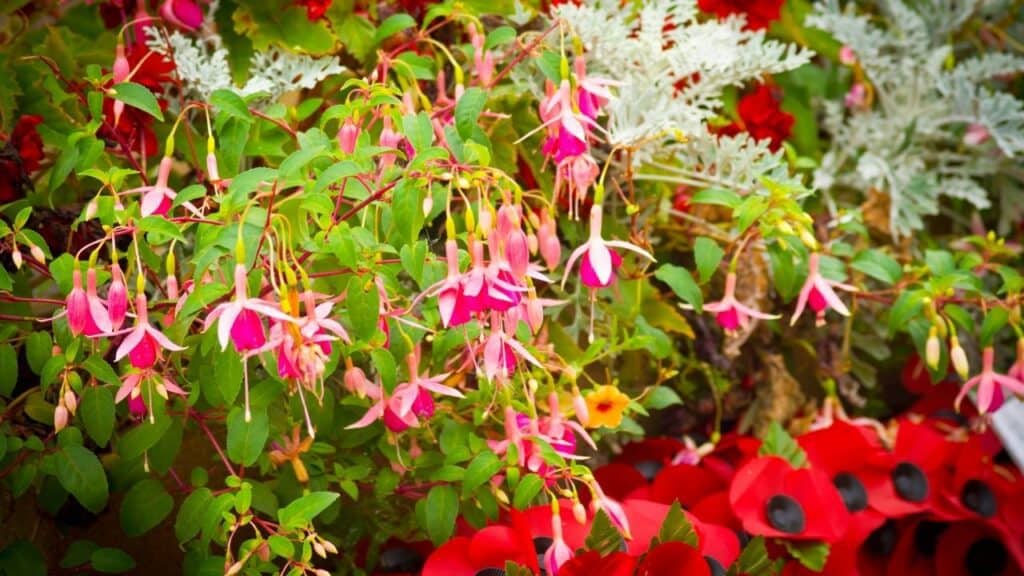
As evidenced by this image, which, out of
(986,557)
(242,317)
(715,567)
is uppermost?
(242,317)

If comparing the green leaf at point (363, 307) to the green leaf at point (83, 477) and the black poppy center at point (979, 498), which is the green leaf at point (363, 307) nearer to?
the green leaf at point (83, 477)

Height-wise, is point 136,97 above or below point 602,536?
above

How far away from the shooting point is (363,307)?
0.68 m

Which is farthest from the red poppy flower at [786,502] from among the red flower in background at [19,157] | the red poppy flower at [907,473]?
the red flower in background at [19,157]

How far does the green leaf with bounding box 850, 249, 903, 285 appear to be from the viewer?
1.08 m

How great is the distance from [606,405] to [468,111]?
33cm

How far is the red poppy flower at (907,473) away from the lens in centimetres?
115

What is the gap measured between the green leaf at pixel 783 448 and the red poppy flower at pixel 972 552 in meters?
0.20

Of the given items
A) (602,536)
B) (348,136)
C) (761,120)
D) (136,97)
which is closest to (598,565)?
(602,536)

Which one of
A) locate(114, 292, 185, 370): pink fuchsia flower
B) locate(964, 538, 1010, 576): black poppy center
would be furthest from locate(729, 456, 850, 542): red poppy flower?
locate(114, 292, 185, 370): pink fuchsia flower

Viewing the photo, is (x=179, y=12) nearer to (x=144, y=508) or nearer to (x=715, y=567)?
(x=144, y=508)

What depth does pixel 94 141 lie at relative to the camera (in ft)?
2.68

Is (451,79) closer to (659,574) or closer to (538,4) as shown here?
(538,4)

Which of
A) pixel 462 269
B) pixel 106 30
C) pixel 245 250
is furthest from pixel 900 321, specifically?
pixel 106 30
